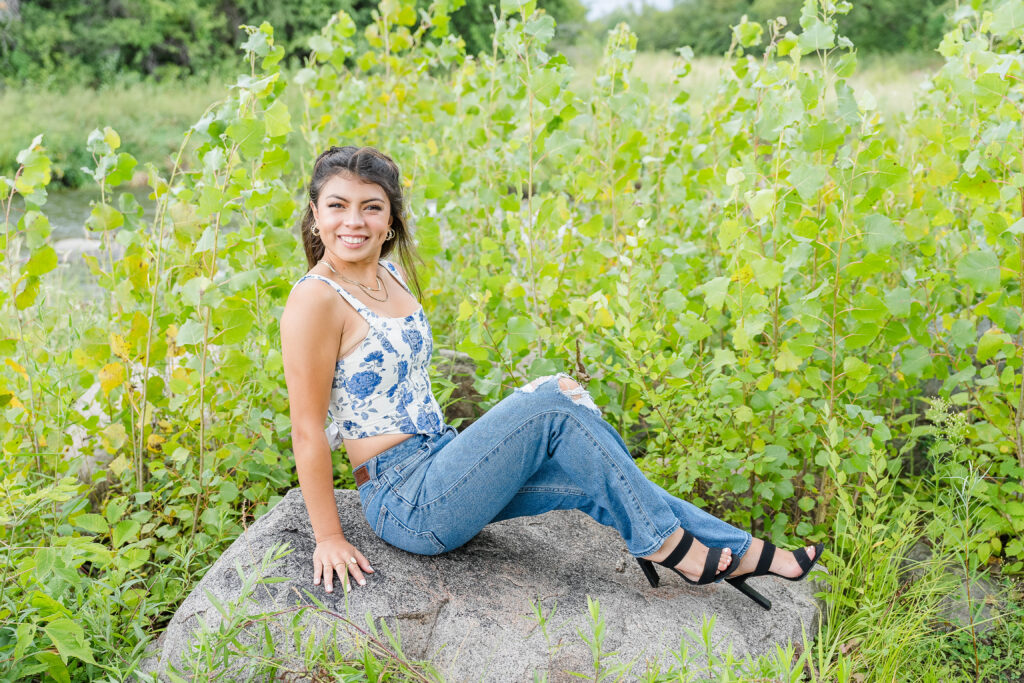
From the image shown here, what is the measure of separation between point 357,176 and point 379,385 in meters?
0.46

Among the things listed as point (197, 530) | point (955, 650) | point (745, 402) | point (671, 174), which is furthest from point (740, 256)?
point (197, 530)

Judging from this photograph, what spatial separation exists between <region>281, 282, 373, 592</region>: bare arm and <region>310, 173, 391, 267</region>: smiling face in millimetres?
167

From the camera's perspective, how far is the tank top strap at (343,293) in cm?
170

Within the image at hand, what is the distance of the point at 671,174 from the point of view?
8.30 ft

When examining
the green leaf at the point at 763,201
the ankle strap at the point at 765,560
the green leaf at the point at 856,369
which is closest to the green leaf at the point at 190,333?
the green leaf at the point at 763,201

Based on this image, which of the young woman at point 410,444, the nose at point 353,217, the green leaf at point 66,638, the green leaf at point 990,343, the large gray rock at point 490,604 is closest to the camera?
the green leaf at point 66,638

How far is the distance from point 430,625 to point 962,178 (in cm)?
152

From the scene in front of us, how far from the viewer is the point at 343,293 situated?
172cm

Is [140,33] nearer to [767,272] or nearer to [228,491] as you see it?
[228,491]

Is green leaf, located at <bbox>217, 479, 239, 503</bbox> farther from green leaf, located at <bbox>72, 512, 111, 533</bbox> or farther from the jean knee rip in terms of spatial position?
the jean knee rip

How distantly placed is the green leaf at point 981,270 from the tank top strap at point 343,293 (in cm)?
134

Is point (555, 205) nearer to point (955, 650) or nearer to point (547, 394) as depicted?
point (547, 394)

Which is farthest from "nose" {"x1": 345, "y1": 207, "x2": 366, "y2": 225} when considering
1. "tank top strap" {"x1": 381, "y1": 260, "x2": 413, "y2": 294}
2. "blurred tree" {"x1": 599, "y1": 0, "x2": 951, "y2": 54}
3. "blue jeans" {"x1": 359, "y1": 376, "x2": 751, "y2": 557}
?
"blurred tree" {"x1": 599, "y1": 0, "x2": 951, "y2": 54}

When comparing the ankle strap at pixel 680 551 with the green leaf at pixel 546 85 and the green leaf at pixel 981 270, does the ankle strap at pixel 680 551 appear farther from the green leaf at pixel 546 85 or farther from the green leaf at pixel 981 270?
the green leaf at pixel 546 85
